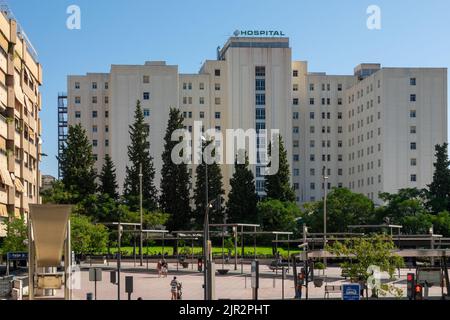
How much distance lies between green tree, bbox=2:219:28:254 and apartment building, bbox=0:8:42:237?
9.26 feet

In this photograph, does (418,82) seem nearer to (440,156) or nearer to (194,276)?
(440,156)

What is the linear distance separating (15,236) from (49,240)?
41.5m

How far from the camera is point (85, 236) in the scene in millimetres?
69625

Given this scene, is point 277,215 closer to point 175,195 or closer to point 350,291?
point 175,195

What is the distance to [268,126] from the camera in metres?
130

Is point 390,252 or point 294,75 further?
point 294,75

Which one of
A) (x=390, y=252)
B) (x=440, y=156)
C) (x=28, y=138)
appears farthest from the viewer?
(x=440, y=156)

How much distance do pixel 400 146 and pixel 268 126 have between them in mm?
20754

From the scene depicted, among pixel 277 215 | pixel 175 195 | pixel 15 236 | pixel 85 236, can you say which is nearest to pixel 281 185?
pixel 277 215

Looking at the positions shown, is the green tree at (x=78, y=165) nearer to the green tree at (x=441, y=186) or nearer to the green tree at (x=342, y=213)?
the green tree at (x=342, y=213)

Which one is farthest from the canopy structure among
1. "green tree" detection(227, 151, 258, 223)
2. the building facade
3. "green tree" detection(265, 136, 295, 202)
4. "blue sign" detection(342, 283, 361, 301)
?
the building facade

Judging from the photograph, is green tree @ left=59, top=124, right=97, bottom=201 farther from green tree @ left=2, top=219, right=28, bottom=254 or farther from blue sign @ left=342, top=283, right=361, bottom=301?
blue sign @ left=342, top=283, right=361, bottom=301

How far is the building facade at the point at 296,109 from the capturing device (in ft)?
397
